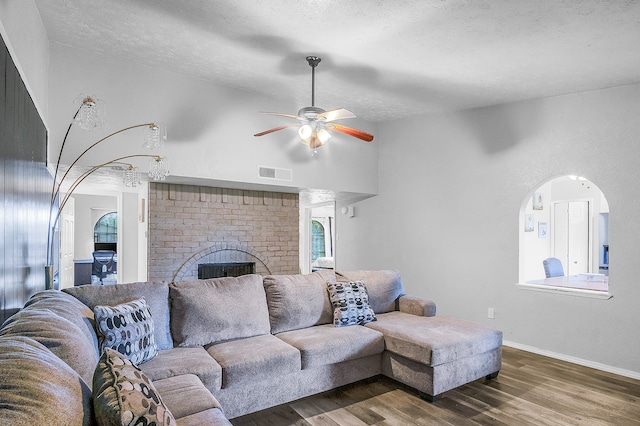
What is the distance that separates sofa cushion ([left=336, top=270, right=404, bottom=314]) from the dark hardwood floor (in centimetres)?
76

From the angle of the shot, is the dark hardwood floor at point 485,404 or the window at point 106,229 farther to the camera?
the window at point 106,229

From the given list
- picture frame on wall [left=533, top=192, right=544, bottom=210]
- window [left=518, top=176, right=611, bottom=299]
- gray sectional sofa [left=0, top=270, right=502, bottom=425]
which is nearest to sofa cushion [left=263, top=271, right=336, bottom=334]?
gray sectional sofa [left=0, top=270, right=502, bottom=425]

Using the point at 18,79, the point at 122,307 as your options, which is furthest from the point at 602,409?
the point at 18,79

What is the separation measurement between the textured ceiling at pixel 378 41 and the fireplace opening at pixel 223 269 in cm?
236

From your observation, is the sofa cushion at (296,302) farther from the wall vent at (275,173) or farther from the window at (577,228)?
the window at (577,228)

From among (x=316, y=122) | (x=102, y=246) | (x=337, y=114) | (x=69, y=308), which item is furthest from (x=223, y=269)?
(x=102, y=246)

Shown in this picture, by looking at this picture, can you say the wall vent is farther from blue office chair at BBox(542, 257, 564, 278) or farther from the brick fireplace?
blue office chair at BBox(542, 257, 564, 278)

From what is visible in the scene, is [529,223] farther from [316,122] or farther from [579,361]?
[316,122]

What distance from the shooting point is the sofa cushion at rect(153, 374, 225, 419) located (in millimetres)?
1854

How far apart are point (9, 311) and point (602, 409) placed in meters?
3.83

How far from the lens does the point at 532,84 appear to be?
390 cm

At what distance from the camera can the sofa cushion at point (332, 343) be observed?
2.88m

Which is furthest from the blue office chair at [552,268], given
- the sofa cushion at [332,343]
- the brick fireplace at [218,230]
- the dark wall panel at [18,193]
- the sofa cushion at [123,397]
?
the dark wall panel at [18,193]

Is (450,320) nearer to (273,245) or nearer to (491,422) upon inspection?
(491,422)
